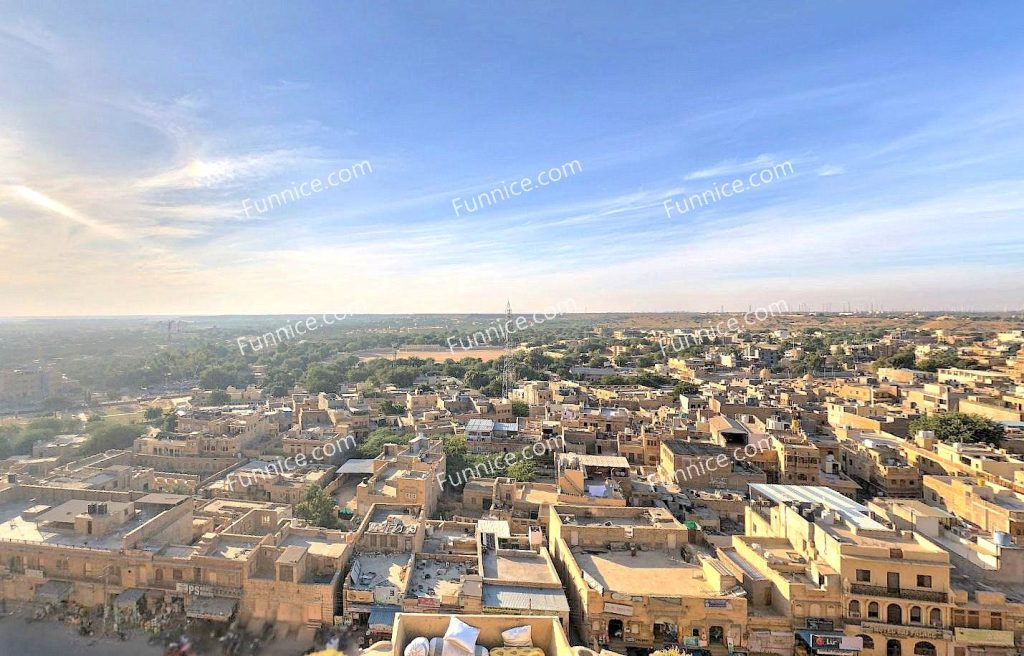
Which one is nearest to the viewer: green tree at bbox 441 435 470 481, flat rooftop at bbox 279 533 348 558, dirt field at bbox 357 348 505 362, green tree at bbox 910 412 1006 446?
flat rooftop at bbox 279 533 348 558

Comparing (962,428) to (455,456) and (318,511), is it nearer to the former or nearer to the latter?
(455,456)

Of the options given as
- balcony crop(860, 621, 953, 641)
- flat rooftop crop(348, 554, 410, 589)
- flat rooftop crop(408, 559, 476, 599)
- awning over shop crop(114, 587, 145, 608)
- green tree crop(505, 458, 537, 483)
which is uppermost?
green tree crop(505, 458, 537, 483)

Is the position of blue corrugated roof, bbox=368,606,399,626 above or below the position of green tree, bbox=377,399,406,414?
below

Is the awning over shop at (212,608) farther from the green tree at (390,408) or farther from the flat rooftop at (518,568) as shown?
the green tree at (390,408)

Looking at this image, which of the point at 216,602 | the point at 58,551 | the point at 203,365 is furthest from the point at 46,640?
the point at 203,365

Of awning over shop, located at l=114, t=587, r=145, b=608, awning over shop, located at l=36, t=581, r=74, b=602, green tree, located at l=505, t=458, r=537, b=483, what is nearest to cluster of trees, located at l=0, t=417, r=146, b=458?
awning over shop, located at l=36, t=581, r=74, b=602

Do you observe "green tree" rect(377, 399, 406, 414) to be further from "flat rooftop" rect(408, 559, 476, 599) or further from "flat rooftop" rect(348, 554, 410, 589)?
"flat rooftop" rect(408, 559, 476, 599)
